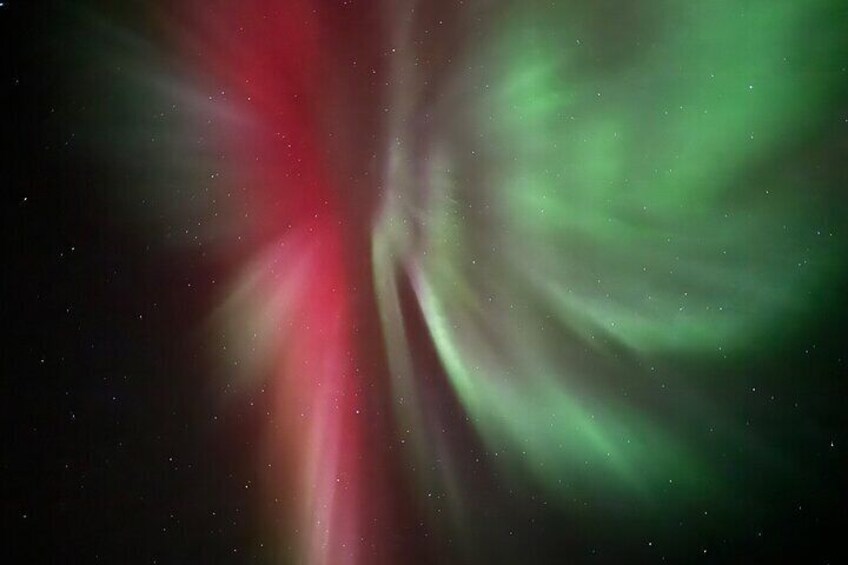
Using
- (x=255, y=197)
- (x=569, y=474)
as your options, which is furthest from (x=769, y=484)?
(x=255, y=197)

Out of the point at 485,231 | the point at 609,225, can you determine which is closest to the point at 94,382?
the point at 485,231

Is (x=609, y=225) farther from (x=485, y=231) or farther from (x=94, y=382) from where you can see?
(x=94, y=382)

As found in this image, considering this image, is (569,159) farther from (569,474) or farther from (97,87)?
(97,87)

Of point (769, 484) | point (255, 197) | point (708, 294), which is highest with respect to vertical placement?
point (255, 197)

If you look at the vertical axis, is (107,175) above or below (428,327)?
above

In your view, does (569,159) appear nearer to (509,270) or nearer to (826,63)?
(509,270)

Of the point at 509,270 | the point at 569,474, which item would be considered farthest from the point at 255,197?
the point at 569,474
